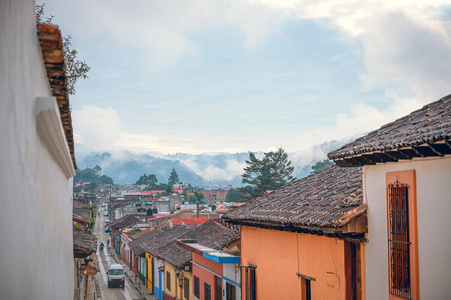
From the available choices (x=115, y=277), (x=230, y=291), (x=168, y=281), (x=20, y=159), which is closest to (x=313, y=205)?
(x=230, y=291)

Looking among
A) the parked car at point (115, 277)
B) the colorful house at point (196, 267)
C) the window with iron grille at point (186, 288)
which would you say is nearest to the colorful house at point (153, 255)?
the parked car at point (115, 277)

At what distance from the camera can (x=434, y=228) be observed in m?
6.01

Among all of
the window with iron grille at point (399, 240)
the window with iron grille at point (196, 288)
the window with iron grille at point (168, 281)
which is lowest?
the window with iron grille at point (168, 281)

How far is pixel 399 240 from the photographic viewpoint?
676 centimetres

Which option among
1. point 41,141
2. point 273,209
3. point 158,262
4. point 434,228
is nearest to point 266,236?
point 273,209

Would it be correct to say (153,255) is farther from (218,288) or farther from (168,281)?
(218,288)

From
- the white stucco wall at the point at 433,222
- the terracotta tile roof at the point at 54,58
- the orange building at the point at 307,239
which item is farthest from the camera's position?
the orange building at the point at 307,239

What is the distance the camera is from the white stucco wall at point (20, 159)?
249 centimetres

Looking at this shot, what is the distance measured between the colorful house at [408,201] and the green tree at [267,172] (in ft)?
179

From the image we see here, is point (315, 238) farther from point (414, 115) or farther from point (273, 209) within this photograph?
point (414, 115)

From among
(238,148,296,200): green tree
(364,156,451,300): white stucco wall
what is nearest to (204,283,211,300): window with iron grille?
(364,156,451,300): white stucco wall

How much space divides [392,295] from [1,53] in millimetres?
6245

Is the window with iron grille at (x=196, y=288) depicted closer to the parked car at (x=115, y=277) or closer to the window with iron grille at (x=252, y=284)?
the window with iron grille at (x=252, y=284)

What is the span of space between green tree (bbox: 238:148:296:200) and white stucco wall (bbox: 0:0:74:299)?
58.5 m
